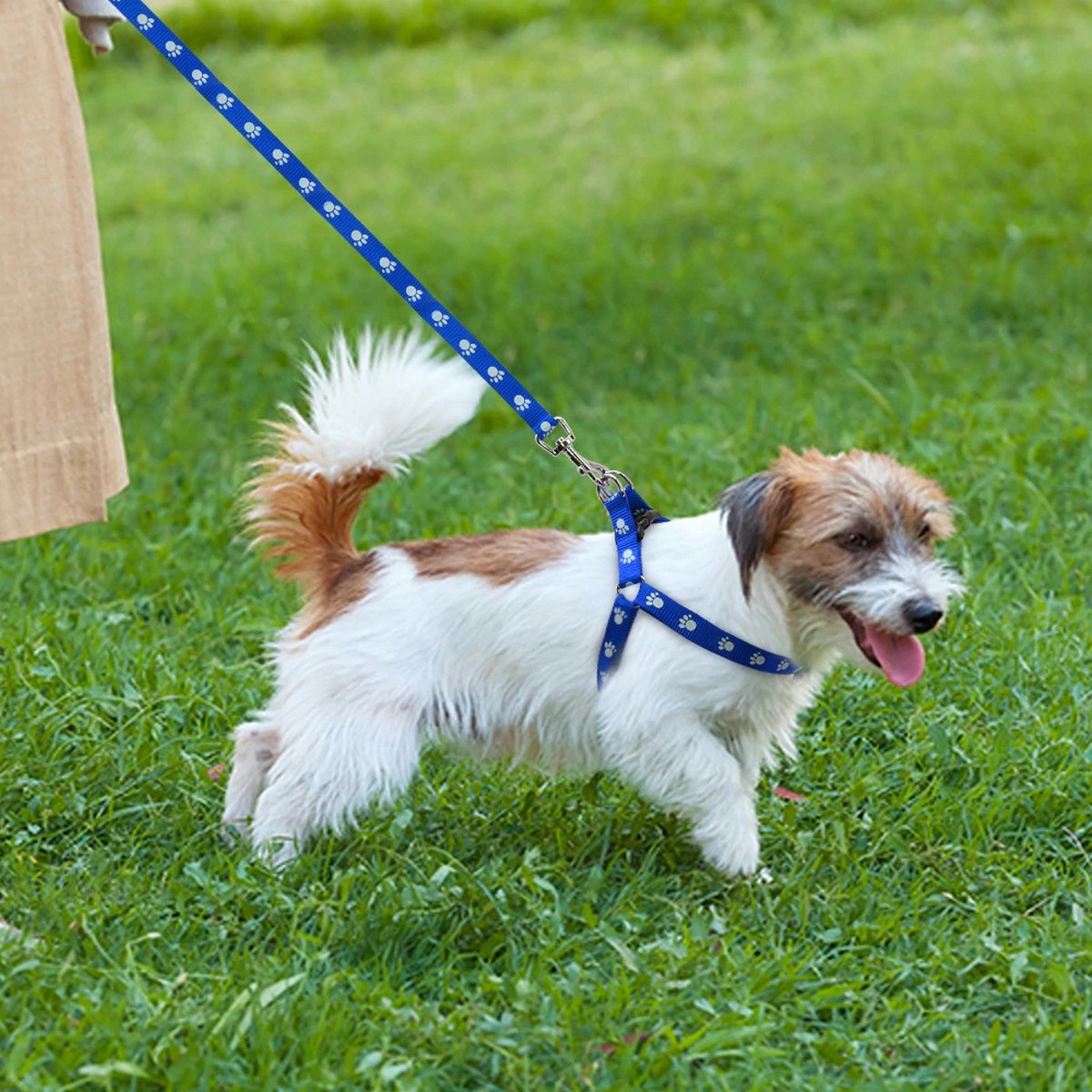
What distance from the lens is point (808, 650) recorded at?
11.5ft

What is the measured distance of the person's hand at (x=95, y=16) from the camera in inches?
139

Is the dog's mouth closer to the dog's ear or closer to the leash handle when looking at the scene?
the dog's ear

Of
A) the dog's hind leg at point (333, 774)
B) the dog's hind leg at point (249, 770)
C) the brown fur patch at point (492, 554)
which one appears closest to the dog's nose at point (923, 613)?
the brown fur patch at point (492, 554)

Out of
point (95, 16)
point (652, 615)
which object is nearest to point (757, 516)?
point (652, 615)

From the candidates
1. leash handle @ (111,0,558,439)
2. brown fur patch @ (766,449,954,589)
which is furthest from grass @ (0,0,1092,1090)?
leash handle @ (111,0,558,439)

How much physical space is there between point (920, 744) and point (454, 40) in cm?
976

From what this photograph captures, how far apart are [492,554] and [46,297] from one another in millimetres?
1034

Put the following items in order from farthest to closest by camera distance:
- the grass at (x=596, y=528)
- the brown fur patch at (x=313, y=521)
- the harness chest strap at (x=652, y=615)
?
the brown fur patch at (x=313, y=521) → the harness chest strap at (x=652, y=615) → the grass at (x=596, y=528)

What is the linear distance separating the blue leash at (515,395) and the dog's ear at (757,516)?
16cm

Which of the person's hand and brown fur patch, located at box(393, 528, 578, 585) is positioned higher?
the person's hand

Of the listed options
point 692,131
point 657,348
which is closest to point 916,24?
point 692,131

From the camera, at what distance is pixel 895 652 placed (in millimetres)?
3338

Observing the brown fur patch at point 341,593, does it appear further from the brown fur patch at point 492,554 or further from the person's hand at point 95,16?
the person's hand at point 95,16

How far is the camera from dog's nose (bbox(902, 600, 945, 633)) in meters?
3.21
